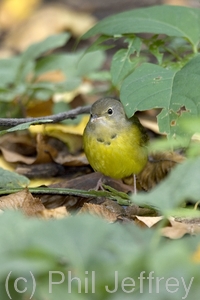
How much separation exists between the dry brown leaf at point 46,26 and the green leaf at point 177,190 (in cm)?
759

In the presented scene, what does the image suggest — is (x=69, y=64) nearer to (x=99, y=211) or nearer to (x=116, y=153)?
(x=116, y=153)

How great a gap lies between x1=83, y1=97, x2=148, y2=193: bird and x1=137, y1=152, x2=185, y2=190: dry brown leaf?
0.13 m

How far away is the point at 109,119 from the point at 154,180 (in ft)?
2.06

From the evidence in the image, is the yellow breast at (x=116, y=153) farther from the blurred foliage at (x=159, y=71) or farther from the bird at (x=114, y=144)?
the blurred foliage at (x=159, y=71)

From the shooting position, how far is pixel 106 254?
1.88 meters

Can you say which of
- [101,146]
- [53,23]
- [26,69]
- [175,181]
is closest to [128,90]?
[101,146]

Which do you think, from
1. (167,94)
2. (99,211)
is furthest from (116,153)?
(99,211)

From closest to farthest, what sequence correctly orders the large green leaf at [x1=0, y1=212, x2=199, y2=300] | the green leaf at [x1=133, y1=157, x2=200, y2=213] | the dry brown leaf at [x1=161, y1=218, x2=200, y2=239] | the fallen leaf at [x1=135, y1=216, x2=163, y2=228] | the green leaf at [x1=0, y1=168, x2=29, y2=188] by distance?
1. the large green leaf at [x1=0, y1=212, x2=199, y2=300]
2. the green leaf at [x1=133, y1=157, x2=200, y2=213]
3. the dry brown leaf at [x1=161, y1=218, x2=200, y2=239]
4. the fallen leaf at [x1=135, y1=216, x2=163, y2=228]
5. the green leaf at [x1=0, y1=168, x2=29, y2=188]

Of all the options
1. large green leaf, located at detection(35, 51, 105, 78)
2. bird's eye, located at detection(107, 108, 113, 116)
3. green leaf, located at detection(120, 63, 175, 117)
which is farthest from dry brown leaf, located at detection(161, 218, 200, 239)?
large green leaf, located at detection(35, 51, 105, 78)

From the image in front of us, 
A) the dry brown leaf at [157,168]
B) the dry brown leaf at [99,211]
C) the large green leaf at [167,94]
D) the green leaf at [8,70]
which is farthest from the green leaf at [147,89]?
the green leaf at [8,70]

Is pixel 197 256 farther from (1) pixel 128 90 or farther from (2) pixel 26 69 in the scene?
(2) pixel 26 69

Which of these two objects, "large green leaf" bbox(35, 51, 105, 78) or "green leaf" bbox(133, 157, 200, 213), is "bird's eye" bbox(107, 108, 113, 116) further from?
"green leaf" bbox(133, 157, 200, 213)

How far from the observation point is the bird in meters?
4.78

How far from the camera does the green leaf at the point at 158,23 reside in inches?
179
